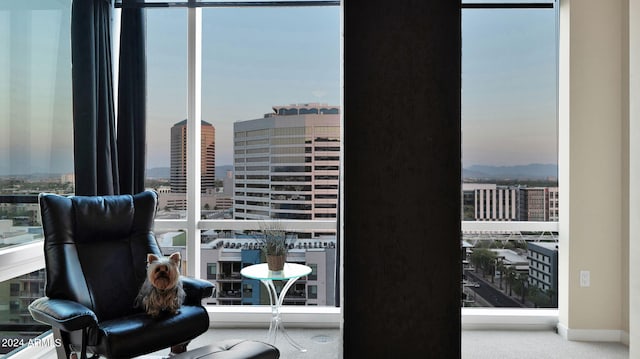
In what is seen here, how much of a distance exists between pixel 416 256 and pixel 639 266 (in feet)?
5.88

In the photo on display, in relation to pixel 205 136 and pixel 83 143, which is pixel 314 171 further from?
pixel 83 143

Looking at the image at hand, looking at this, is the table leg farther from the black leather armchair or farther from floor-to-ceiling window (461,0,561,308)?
floor-to-ceiling window (461,0,561,308)

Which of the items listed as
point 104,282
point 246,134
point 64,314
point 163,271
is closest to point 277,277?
point 163,271

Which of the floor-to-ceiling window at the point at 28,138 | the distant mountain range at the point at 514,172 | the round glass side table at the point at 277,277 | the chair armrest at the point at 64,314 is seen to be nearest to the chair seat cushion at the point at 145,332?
the chair armrest at the point at 64,314

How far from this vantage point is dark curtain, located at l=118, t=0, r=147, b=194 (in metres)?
3.09

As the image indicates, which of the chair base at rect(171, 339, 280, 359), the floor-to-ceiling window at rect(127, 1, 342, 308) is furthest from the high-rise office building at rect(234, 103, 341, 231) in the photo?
the chair base at rect(171, 339, 280, 359)

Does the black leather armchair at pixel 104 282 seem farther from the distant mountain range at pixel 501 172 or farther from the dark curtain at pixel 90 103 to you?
the distant mountain range at pixel 501 172

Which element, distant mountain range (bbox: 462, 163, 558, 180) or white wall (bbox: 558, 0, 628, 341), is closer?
white wall (bbox: 558, 0, 628, 341)

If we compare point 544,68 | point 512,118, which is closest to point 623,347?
point 512,118

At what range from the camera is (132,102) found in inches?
122

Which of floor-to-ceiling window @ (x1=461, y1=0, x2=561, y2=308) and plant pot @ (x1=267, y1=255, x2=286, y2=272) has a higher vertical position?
floor-to-ceiling window @ (x1=461, y1=0, x2=561, y2=308)

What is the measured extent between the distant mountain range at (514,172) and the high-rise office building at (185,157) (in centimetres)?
206

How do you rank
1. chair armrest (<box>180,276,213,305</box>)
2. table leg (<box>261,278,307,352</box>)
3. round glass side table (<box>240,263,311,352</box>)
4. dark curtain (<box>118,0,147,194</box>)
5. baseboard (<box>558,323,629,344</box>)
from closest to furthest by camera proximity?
chair armrest (<box>180,276,213,305</box>) → round glass side table (<box>240,263,311,352</box>) → table leg (<box>261,278,307,352</box>) → baseboard (<box>558,323,629,344</box>) → dark curtain (<box>118,0,147,194</box>)

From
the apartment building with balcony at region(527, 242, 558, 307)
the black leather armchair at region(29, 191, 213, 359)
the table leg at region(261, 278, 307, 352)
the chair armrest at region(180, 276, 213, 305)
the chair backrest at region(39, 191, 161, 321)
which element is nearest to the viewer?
the black leather armchair at region(29, 191, 213, 359)
